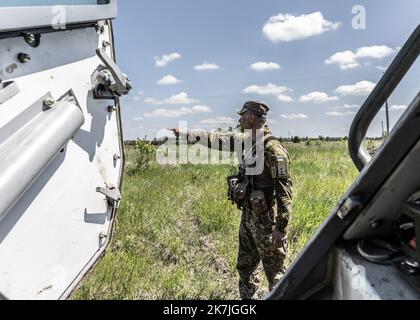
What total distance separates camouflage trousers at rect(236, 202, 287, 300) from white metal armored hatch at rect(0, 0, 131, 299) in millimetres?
1481

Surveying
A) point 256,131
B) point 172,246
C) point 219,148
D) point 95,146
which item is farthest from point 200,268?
point 95,146

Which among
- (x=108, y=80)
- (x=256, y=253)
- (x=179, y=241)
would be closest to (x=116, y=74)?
(x=108, y=80)

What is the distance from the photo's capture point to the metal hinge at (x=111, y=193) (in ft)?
5.79

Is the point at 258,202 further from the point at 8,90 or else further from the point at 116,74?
the point at 8,90

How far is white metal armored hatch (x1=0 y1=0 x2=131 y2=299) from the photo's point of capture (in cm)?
122

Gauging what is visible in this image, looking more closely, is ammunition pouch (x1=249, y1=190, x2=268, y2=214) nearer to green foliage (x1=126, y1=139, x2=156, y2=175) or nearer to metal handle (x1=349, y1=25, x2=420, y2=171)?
metal handle (x1=349, y1=25, x2=420, y2=171)

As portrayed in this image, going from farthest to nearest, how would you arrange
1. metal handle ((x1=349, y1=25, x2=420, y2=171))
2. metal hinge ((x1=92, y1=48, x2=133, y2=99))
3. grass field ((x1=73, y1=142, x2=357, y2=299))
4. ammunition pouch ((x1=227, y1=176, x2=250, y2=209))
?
1. grass field ((x1=73, y1=142, x2=357, y2=299))
2. ammunition pouch ((x1=227, y1=176, x2=250, y2=209))
3. metal hinge ((x1=92, y1=48, x2=133, y2=99))
4. metal handle ((x1=349, y1=25, x2=420, y2=171))

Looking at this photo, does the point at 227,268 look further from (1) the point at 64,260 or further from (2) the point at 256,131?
(1) the point at 64,260

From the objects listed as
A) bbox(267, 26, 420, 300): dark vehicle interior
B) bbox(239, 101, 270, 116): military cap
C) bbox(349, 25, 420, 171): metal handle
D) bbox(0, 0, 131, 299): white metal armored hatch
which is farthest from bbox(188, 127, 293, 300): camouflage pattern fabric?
bbox(267, 26, 420, 300): dark vehicle interior

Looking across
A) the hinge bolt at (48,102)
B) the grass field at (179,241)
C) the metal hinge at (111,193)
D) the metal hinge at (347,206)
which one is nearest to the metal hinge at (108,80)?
the hinge bolt at (48,102)

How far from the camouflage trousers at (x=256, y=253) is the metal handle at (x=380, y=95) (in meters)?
1.96

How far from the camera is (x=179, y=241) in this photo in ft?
15.2
